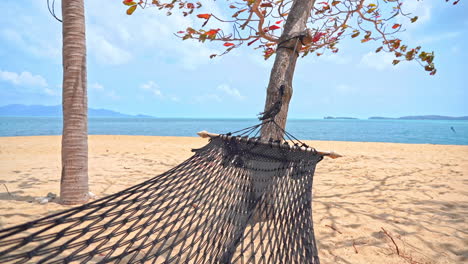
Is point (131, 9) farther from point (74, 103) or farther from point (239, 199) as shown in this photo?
point (239, 199)

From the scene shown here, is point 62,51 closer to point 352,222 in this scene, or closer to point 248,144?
point 248,144

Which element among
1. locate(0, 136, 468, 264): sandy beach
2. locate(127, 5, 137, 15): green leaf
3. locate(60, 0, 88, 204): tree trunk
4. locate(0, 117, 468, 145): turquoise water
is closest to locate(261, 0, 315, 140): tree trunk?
locate(0, 136, 468, 264): sandy beach

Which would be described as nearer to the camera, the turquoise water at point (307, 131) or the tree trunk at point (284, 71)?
the tree trunk at point (284, 71)

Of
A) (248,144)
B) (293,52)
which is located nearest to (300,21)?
(293,52)

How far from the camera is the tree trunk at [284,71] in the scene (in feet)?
8.27

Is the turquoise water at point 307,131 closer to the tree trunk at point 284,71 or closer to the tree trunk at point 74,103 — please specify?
the tree trunk at point 74,103

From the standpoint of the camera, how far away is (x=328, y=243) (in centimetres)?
207

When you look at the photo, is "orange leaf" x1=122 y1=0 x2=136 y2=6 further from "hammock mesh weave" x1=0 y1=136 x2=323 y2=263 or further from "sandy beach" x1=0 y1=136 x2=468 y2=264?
"sandy beach" x1=0 y1=136 x2=468 y2=264

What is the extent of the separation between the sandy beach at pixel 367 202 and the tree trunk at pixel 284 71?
100 cm

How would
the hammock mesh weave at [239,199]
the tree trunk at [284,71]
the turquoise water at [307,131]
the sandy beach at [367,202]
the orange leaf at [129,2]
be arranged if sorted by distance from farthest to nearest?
the turquoise water at [307,131], the orange leaf at [129,2], the tree trunk at [284,71], the sandy beach at [367,202], the hammock mesh weave at [239,199]

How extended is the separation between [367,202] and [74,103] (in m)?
3.34

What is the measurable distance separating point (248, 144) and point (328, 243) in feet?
3.31

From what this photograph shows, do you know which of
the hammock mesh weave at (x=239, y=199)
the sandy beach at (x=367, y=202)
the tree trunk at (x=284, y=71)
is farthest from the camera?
the tree trunk at (x=284, y=71)

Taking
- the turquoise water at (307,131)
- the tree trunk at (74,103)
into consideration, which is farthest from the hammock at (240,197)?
the turquoise water at (307,131)
